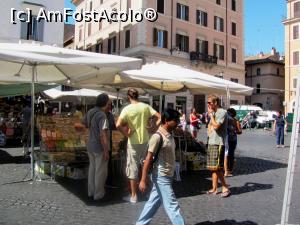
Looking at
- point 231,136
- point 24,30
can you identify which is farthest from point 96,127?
point 24,30

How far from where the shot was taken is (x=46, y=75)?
977cm

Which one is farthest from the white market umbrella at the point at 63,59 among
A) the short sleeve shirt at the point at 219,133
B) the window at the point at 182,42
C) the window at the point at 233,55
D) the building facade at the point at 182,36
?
the window at the point at 233,55

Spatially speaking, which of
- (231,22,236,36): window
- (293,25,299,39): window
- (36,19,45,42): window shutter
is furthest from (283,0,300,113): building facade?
(36,19,45,42): window shutter

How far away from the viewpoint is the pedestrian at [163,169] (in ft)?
14.5

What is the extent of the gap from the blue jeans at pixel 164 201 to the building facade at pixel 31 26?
2252 cm

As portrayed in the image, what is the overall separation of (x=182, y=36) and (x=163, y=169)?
36018 mm


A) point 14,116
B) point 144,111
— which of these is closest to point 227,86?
point 144,111

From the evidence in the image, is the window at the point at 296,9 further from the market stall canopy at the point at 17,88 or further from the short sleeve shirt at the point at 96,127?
the short sleeve shirt at the point at 96,127

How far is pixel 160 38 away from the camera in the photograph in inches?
1478

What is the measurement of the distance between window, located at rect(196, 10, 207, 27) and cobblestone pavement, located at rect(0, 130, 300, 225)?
111 ft

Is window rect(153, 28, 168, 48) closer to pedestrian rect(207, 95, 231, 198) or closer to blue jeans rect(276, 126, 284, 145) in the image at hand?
blue jeans rect(276, 126, 284, 145)

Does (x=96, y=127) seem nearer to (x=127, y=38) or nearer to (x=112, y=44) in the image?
(x=127, y=38)

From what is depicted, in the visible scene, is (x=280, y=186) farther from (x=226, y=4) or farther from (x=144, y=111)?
(x=226, y=4)

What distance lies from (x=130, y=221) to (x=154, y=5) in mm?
33793
